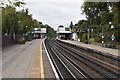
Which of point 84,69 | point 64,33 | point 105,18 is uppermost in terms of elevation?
point 105,18

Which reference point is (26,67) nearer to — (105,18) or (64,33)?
(105,18)

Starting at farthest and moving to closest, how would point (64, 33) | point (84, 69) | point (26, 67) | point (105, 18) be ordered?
point (64, 33) → point (105, 18) → point (84, 69) → point (26, 67)

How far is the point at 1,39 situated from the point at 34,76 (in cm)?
3165

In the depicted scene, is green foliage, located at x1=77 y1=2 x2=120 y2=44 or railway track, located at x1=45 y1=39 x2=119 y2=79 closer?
railway track, located at x1=45 y1=39 x2=119 y2=79

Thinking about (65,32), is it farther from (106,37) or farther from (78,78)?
(78,78)

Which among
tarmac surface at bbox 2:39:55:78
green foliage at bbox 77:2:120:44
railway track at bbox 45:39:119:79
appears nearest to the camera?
tarmac surface at bbox 2:39:55:78

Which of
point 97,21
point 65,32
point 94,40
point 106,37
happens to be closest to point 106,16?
point 94,40

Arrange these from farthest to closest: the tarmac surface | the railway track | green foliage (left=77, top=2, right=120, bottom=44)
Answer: green foliage (left=77, top=2, right=120, bottom=44) < the railway track < the tarmac surface

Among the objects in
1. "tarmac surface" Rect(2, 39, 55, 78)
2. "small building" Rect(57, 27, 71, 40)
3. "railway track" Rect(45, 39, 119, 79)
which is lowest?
"railway track" Rect(45, 39, 119, 79)

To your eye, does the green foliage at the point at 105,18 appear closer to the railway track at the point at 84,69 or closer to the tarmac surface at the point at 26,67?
the railway track at the point at 84,69

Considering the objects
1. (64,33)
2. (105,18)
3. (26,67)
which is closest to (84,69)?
(26,67)

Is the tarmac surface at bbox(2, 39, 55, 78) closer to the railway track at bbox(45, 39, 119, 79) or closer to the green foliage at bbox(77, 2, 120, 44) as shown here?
the railway track at bbox(45, 39, 119, 79)

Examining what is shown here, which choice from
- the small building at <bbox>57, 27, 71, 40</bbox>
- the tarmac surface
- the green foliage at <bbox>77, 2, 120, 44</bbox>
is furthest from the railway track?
the small building at <bbox>57, 27, 71, 40</bbox>

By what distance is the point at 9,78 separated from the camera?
58.8ft
